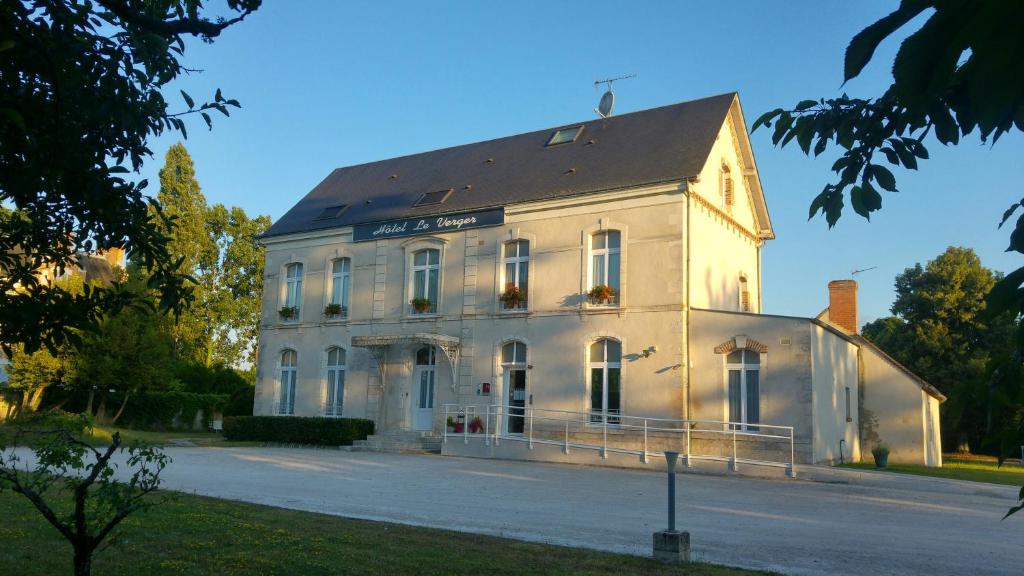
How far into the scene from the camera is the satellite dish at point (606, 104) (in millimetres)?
24344

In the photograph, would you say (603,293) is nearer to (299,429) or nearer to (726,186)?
(726,186)

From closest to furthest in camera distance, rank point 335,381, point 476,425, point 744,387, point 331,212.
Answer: point 744,387
point 476,425
point 335,381
point 331,212

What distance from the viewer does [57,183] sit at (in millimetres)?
4551

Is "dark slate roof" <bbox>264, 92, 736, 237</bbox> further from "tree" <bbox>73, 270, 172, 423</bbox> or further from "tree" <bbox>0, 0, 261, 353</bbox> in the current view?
"tree" <bbox>0, 0, 261, 353</bbox>

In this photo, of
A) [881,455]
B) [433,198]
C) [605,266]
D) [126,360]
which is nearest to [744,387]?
[881,455]

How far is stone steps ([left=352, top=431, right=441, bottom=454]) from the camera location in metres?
20.5

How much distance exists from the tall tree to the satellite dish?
2283 centimetres

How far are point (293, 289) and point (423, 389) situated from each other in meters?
6.38

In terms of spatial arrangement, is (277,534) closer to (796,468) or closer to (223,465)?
(223,465)

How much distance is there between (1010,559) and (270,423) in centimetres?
1977

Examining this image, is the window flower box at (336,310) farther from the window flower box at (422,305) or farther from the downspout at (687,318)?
the downspout at (687,318)

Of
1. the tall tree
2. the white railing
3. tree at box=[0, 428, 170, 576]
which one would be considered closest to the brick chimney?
the white railing

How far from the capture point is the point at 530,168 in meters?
22.7

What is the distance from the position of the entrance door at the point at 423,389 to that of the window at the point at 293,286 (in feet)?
17.8
